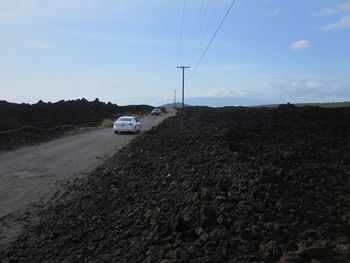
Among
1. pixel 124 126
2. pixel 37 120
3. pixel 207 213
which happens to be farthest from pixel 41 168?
pixel 37 120

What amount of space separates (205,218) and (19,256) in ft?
9.95

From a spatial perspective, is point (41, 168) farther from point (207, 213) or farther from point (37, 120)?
point (37, 120)

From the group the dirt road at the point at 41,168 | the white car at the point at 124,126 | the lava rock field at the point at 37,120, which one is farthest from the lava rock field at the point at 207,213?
the white car at the point at 124,126

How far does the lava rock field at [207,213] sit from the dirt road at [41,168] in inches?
30.4

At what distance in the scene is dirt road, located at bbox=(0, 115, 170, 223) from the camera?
11770 mm

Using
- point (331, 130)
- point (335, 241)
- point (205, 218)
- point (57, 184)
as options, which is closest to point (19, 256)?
point (205, 218)

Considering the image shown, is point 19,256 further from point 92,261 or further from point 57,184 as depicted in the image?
point 57,184

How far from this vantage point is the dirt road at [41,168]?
11.8 m

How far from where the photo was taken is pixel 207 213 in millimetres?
6879

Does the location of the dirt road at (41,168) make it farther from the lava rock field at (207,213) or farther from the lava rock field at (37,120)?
the lava rock field at (37,120)

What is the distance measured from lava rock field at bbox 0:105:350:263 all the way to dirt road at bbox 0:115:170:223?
77 centimetres

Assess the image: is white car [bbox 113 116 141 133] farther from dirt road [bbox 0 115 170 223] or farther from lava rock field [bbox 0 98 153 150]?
dirt road [bbox 0 115 170 223]

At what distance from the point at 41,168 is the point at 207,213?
11.0 metres

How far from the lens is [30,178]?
1449cm
